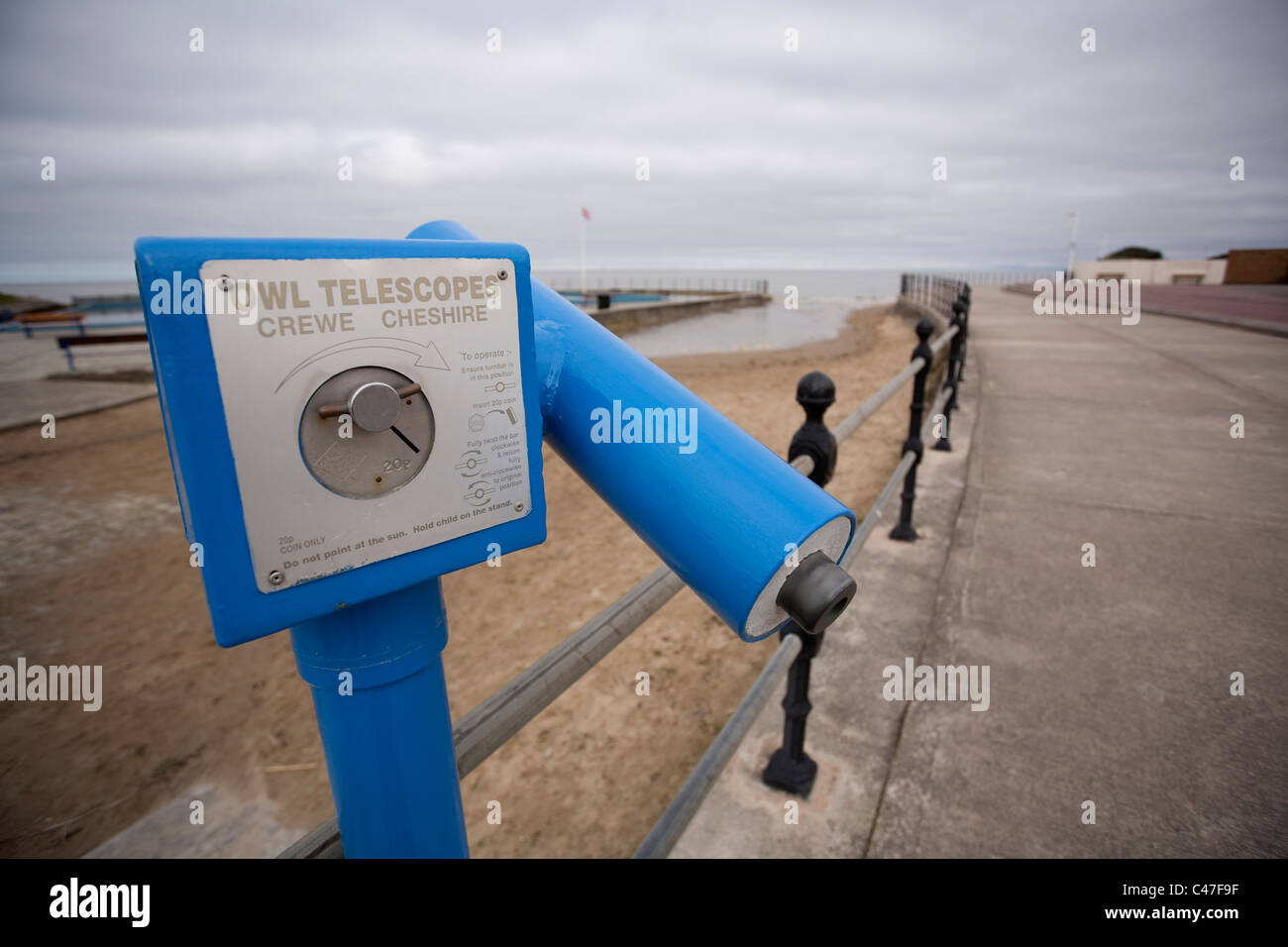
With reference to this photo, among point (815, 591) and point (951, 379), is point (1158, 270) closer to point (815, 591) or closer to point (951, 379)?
point (951, 379)

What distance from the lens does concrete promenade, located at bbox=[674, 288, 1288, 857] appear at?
1.73 meters

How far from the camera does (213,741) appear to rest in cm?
319

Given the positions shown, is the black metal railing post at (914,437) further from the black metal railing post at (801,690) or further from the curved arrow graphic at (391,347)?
the curved arrow graphic at (391,347)

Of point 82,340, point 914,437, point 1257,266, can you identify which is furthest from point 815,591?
point 1257,266

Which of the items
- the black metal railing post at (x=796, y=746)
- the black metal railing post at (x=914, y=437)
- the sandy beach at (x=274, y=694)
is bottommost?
the sandy beach at (x=274, y=694)

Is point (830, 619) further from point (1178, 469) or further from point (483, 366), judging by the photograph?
point (1178, 469)

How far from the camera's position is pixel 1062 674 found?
227cm

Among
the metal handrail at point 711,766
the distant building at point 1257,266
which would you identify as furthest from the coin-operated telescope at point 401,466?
the distant building at point 1257,266

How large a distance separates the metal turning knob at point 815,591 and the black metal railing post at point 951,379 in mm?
4194

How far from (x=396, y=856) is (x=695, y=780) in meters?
0.91

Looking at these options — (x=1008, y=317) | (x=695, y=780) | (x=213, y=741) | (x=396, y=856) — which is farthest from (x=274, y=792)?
(x=1008, y=317)

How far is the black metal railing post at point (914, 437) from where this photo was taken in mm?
3260

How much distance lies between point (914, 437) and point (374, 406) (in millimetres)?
3355

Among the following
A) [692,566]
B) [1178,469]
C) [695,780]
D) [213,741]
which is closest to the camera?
[692,566]
